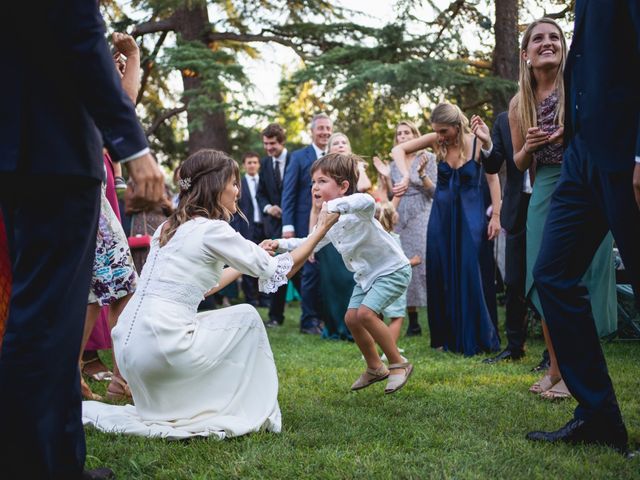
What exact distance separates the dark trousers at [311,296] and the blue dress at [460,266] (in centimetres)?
189

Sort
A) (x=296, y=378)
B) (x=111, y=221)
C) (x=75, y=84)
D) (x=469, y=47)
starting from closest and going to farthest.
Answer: (x=75, y=84), (x=111, y=221), (x=296, y=378), (x=469, y=47)

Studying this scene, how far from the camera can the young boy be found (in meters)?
4.59

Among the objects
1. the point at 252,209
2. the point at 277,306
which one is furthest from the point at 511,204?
the point at 252,209

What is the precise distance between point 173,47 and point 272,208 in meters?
6.20

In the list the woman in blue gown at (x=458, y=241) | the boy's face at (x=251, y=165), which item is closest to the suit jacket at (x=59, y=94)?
the woman in blue gown at (x=458, y=241)

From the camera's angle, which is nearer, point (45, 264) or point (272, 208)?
point (45, 264)

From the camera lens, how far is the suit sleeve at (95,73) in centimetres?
234

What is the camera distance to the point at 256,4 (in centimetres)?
1595

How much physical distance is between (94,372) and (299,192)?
375 centimetres

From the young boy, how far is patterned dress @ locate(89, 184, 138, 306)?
1.08m

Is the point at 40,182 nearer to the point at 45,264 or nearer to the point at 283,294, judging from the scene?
the point at 45,264

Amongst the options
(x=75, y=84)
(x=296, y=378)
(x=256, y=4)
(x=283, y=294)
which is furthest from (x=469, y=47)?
(x=75, y=84)

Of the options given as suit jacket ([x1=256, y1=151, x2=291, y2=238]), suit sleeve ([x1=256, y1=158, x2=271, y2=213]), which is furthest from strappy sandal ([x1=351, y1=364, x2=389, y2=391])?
suit sleeve ([x1=256, y1=158, x2=271, y2=213])

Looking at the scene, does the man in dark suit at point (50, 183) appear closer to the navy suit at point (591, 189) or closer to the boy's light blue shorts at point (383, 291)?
the navy suit at point (591, 189)
